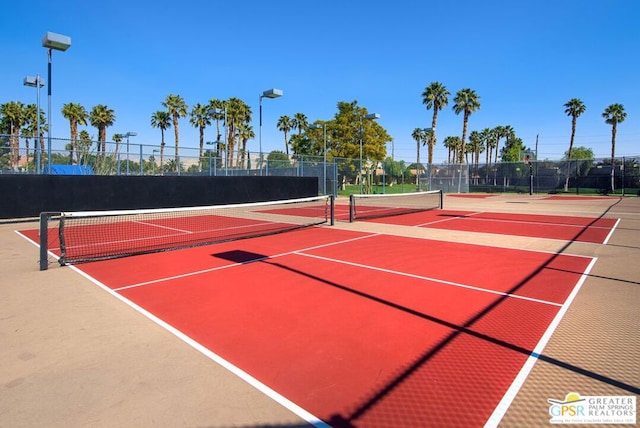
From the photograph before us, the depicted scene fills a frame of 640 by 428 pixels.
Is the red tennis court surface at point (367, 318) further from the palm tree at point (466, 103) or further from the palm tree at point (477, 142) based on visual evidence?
the palm tree at point (477, 142)

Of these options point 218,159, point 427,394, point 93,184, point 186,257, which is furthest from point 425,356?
point 218,159

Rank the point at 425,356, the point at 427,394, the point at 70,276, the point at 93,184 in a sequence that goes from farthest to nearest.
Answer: the point at 93,184 < the point at 70,276 < the point at 425,356 < the point at 427,394

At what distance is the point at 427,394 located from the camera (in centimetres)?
315

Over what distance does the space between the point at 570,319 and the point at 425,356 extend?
226cm

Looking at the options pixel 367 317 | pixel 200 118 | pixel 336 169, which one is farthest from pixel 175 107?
pixel 367 317

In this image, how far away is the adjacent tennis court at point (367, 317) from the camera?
10.3 ft

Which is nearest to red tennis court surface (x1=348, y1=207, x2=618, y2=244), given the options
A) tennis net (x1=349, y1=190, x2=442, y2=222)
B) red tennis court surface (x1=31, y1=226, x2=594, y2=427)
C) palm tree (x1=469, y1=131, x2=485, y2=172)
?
tennis net (x1=349, y1=190, x2=442, y2=222)

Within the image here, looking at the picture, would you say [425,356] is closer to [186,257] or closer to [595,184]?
[186,257]

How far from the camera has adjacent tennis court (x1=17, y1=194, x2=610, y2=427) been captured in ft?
10.3

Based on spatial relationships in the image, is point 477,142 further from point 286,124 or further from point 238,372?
point 238,372

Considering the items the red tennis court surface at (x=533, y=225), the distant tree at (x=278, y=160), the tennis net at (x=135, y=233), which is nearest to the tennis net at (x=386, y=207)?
the red tennis court surface at (x=533, y=225)
